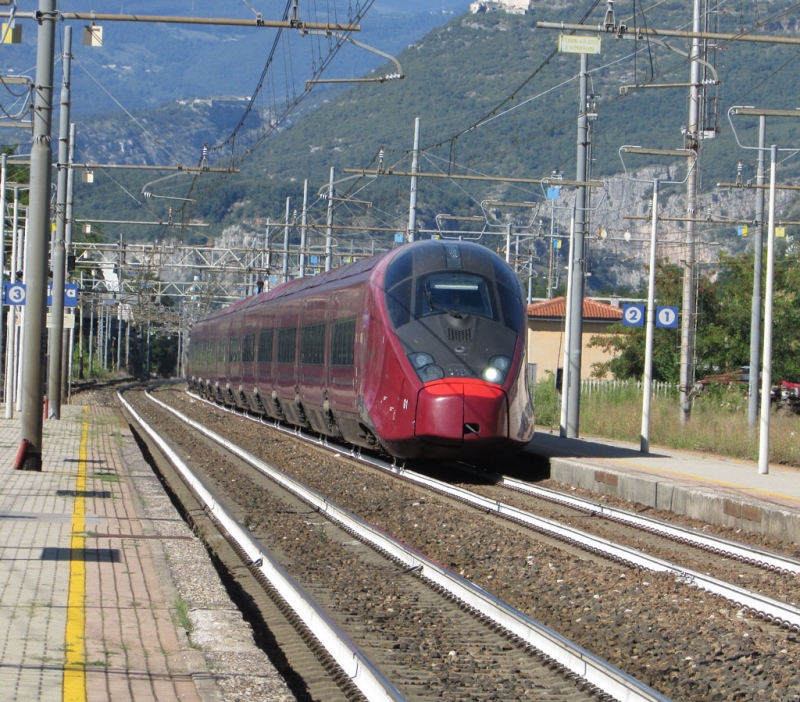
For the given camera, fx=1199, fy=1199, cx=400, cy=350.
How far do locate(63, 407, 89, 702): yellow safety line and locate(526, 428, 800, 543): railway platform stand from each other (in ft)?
23.3

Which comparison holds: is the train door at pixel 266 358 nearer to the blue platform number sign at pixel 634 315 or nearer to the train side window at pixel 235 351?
the train side window at pixel 235 351

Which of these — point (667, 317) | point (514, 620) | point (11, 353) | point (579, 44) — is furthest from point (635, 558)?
point (11, 353)

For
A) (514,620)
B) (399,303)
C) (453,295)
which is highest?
(453,295)

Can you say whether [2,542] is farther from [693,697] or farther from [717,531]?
[717,531]

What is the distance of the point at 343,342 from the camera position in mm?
20609

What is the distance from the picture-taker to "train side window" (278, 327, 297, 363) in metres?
26.2

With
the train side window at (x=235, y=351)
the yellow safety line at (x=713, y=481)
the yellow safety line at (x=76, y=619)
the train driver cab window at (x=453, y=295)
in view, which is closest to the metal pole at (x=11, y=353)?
the train side window at (x=235, y=351)

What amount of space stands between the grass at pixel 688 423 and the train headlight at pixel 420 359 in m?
8.91

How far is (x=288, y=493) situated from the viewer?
634 inches

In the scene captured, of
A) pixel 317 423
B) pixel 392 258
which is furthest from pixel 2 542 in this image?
pixel 317 423

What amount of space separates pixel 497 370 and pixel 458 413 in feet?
3.22

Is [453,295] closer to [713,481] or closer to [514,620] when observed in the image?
[713,481]

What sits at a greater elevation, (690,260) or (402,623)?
(690,260)

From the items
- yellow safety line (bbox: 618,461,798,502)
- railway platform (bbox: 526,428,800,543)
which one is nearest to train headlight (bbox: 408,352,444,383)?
railway platform (bbox: 526,428,800,543)
